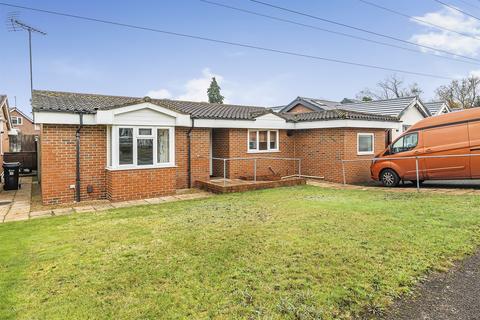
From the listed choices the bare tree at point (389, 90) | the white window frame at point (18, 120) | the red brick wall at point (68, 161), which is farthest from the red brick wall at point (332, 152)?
the bare tree at point (389, 90)

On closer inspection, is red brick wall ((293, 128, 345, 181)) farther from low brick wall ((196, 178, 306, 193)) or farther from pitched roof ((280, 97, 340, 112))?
pitched roof ((280, 97, 340, 112))

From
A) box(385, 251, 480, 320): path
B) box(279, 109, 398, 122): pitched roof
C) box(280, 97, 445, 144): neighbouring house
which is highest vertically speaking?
box(280, 97, 445, 144): neighbouring house

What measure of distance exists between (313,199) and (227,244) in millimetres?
4875

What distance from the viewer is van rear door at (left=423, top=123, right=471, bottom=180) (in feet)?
35.5

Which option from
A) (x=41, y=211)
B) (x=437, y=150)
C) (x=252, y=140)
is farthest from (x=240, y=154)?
(x=41, y=211)

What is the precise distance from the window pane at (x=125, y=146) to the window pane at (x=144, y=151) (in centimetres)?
25

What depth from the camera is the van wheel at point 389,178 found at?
12.4m

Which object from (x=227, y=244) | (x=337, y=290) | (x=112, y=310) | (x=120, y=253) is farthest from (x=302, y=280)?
(x=120, y=253)

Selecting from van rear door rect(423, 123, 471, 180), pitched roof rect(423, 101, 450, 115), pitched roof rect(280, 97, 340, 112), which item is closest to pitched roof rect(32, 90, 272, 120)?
van rear door rect(423, 123, 471, 180)

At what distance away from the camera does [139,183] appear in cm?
1020

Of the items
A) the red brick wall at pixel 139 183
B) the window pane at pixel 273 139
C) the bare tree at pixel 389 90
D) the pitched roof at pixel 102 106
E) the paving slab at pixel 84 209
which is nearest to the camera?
the paving slab at pixel 84 209

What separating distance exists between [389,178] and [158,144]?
355 inches

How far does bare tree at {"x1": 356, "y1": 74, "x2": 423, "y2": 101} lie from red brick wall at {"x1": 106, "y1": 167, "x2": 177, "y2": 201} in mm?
54787

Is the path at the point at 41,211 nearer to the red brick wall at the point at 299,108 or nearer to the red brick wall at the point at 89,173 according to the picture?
the red brick wall at the point at 89,173
